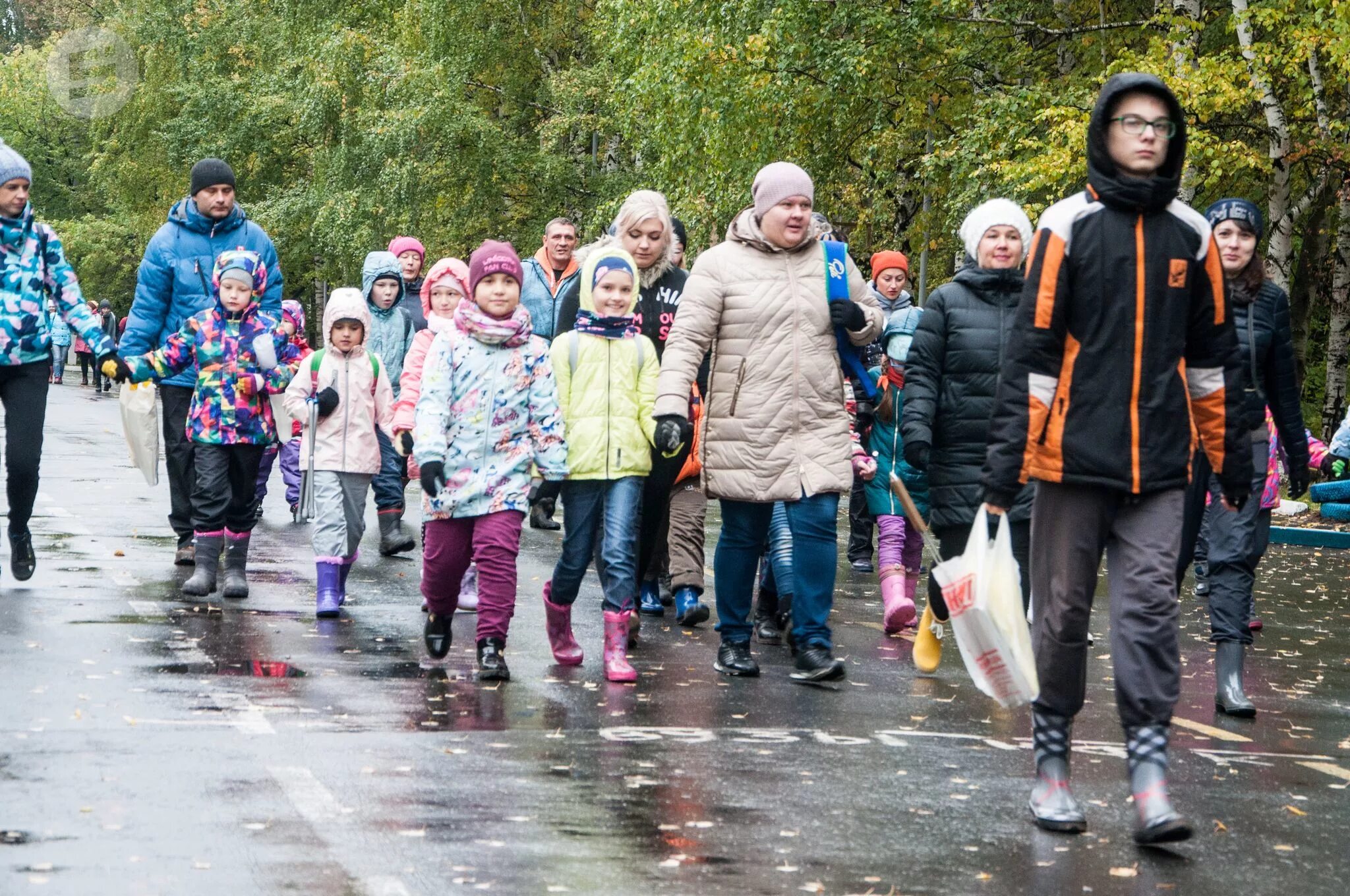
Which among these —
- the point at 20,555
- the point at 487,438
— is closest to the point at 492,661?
the point at 487,438

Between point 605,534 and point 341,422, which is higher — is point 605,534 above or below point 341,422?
below

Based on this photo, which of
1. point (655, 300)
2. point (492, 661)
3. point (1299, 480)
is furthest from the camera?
point (655, 300)

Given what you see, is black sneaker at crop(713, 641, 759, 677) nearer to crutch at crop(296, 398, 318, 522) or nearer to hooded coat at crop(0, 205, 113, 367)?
crutch at crop(296, 398, 318, 522)

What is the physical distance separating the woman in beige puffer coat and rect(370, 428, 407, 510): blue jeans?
16.5ft

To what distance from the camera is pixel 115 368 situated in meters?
10.2

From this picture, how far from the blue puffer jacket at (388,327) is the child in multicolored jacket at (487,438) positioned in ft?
15.9

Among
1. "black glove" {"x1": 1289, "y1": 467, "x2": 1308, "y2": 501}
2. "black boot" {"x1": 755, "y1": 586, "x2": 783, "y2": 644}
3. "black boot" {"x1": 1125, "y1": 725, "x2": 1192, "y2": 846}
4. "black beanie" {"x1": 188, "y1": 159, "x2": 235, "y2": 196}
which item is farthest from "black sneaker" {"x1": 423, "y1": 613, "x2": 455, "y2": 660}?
"black glove" {"x1": 1289, "y1": 467, "x2": 1308, "y2": 501}

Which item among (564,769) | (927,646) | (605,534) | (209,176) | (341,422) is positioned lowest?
(564,769)

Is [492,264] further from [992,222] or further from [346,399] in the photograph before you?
[346,399]

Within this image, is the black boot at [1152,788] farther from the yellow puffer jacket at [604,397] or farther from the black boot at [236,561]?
the black boot at [236,561]

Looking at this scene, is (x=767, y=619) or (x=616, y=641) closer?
(x=616, y=641)

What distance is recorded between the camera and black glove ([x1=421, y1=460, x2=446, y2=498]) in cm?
814

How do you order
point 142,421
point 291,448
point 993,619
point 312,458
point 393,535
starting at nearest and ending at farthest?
point 993,619
point 312,458
point 142,421
point 393,535
point 291,448

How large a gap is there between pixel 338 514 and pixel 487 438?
7.37 feet
